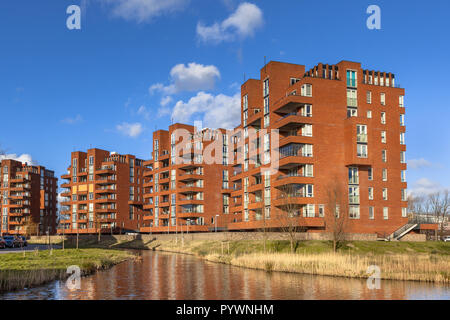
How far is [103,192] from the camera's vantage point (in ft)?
441

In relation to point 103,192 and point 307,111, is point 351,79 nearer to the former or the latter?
point 307,111

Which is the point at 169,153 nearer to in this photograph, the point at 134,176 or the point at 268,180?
the point at 134,176

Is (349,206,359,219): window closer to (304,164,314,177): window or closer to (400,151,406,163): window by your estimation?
(304,164,314,177): window

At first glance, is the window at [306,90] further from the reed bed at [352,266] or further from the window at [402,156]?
the reed bed at [352,266]

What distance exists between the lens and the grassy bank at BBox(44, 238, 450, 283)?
34125mm

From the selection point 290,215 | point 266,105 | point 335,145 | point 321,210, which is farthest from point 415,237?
point 266,105

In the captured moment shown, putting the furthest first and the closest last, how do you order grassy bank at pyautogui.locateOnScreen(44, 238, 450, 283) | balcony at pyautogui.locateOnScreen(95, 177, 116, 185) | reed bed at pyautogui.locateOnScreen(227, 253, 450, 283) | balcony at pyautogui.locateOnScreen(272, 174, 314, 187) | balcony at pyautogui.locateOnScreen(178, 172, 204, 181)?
1. balcony at pyautogui.locateOnScreen(95, 177, 116, 185)
2. balcony at pyautogui.locateOnScreen(178, 172, 204, 181)
3. balcony at pyautogui.locateOnScreen(272, 174, 314, 187)
4. grassy bank at pyautogui.locateOnScreen(44, 238, 450, 283)
5. reed bed at pyautogui.locateOnScreen(227, 253, 450, 283)

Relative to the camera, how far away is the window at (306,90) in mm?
69688

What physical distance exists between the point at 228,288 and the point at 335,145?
144ft

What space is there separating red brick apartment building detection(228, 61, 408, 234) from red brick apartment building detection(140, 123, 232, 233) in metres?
34.6

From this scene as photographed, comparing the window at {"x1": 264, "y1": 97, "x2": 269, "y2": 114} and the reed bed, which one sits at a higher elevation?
the window at {"x1": 264, "y1": 97, "x2": 269, "y2": 114}

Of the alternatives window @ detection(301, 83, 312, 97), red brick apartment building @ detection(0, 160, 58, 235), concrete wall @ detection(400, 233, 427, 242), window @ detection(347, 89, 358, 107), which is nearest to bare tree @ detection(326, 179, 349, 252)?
concrete wall @ detection(400, 233, 427, 242)
